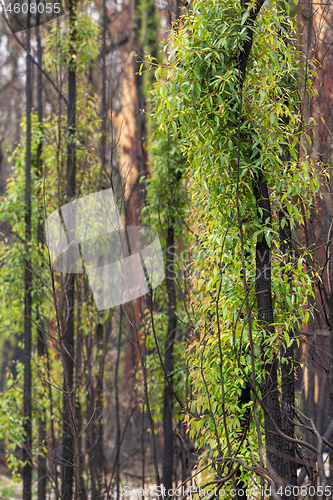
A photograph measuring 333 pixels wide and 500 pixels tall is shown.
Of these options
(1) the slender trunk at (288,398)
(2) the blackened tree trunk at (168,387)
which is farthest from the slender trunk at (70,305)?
(1) the slender trunk at (288,398)

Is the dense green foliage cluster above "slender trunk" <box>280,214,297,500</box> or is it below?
above

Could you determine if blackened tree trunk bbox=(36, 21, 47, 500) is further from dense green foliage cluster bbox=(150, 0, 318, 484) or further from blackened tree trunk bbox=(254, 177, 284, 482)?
blackened tree trunk bbox=(254, 177, 284, 482)

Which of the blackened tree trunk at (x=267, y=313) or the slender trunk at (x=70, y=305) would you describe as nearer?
the blackened tree trunk at (x=267, y=313)

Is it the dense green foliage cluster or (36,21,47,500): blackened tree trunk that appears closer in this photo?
the dense green foliage cluster

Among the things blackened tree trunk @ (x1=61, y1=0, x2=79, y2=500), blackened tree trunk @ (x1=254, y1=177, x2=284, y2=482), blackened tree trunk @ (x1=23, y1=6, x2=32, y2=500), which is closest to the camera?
blackened tree trunk @ (x1=254, y1=177, x2=284, y2=482)

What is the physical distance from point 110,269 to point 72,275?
1422mm

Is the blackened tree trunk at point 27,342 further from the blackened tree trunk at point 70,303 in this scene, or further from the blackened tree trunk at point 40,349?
the blackened tree trunk at point 70,303

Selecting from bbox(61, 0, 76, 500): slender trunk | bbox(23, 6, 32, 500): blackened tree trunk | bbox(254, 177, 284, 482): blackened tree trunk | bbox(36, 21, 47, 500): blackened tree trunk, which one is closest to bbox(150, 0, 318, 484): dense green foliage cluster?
bbox(254, 177, 284, 482): blackened tree trunk

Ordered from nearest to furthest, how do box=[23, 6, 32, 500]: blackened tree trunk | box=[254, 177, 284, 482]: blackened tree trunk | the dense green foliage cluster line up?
the dense green foliage cluster, box=[254, 177, 284, 482]: blackened tree trunk, box=[23, 6, 32, 500]: blackened tree trunk

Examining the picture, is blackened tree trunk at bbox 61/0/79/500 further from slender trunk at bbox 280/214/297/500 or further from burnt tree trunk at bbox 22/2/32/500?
slender trunk at bbox 280/214/297/500

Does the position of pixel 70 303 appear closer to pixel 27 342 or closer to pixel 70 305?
pixel 70 305

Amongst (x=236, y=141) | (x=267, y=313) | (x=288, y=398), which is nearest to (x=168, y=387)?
(x=288, y=398)

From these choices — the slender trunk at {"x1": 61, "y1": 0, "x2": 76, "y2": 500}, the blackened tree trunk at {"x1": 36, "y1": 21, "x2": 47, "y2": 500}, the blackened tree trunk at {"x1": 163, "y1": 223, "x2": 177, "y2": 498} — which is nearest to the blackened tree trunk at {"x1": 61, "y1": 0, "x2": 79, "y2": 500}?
the slender trunk at {"x1": 61, "y1": 0, "x2": 76, "y2": 500}

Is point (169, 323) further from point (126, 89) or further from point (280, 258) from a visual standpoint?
point (126, 89)
